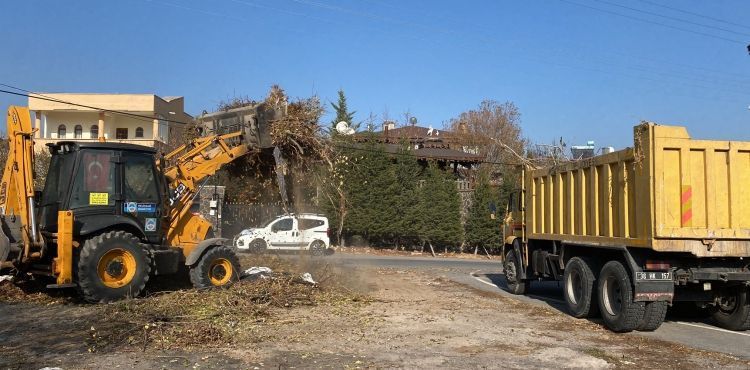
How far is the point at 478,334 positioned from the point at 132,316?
4.98 m

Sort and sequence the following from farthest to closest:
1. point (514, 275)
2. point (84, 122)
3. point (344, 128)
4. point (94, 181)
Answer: point (84, 122), point (344, 128), point (514, 275), point (94, 181)

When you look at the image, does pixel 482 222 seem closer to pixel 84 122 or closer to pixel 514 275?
pixel 514 275

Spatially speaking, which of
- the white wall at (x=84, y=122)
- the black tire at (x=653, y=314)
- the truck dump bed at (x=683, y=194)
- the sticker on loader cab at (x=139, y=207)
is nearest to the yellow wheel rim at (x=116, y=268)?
the sticker on loader cab at (x=139, y=207)

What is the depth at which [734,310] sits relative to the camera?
9.57 m

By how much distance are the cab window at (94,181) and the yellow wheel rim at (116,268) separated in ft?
3.06

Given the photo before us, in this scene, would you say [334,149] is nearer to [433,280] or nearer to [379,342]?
[433,280]

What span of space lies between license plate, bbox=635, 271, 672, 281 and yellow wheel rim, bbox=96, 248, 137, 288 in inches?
312

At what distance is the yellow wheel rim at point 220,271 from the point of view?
37.5 ft

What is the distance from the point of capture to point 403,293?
1327 cm

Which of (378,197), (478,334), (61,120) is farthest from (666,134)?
(61,120)

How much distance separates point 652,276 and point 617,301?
87 cm

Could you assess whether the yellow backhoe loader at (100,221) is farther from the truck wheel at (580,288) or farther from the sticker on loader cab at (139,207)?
the truck wheel at (580,288)

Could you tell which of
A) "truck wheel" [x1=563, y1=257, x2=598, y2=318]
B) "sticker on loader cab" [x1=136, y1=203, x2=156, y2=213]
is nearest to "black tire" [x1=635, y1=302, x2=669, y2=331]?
"truck wheel" [x1=563, y1=257, x2=598, y2=318]

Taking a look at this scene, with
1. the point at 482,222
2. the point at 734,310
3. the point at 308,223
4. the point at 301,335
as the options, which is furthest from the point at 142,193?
the point at 482,222
